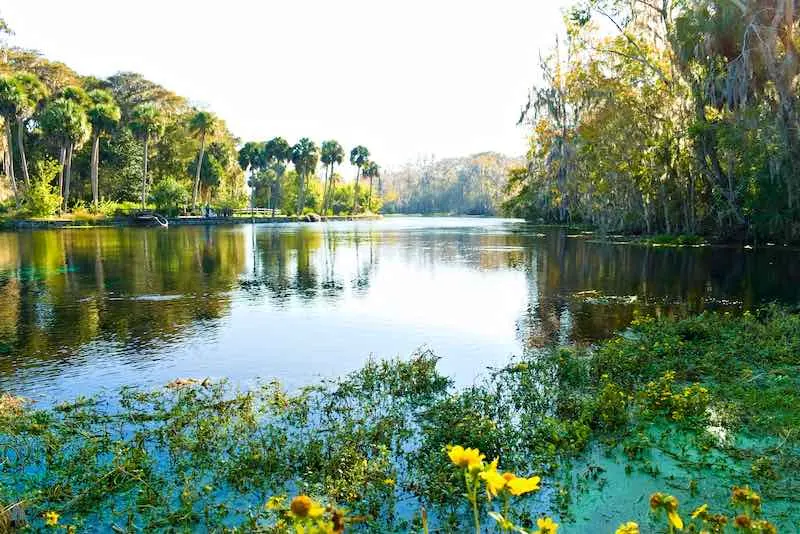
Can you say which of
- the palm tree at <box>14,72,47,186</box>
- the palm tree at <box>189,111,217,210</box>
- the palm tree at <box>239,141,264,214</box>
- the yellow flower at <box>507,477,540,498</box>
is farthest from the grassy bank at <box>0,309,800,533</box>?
the palm tree at <box>239,141,264,214</box>

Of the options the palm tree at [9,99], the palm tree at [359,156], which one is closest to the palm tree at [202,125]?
the palm tree at [9,99]

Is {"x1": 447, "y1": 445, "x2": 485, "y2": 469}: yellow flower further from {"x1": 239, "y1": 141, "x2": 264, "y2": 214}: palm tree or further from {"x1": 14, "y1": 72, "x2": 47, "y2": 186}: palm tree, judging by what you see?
{"x1": 239, "y1": 141, "x2": 264, "y2": 214}: palm tree

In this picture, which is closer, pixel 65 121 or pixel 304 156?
pixel 65 121

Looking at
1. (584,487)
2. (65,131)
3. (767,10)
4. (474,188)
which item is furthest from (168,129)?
(474,188)

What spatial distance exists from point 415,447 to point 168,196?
80.5 meters

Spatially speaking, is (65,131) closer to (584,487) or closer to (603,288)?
(603,288)

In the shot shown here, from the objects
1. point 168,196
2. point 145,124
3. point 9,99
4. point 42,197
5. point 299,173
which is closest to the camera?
point 9,99

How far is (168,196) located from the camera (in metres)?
81.8

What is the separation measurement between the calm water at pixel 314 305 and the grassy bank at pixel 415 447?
1746mm

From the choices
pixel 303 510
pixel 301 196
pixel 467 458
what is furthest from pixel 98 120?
pixel 467 458

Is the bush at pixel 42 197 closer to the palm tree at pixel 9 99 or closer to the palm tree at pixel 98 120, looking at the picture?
the palm tree at pixel 9 99

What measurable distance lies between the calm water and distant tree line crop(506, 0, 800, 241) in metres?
4.80

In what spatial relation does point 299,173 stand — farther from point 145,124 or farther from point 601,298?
point 601,298

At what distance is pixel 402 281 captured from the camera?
26.8 m
